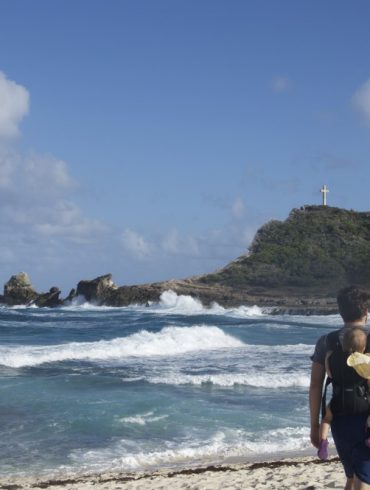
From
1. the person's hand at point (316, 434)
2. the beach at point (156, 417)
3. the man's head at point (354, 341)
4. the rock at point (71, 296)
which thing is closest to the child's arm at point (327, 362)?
the man's head at point (354, 341)

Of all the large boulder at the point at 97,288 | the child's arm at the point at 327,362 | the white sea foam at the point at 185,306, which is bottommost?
the child's arm at the point at 327,362

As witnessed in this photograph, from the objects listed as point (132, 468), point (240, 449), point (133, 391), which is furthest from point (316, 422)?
point (133, 391)

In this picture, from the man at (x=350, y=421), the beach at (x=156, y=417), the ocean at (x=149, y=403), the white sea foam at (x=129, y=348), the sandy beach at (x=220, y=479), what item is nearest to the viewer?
the man at (x=350, y=421)

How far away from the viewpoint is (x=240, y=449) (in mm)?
9727

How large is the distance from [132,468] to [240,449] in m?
1.64

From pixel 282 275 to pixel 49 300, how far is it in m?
18.7

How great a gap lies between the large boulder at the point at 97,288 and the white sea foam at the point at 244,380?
128ft

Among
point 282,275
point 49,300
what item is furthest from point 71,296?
point 282,275

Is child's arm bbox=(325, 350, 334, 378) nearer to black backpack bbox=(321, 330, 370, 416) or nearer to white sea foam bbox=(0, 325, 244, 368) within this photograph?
black backpack bbox=(321, 330, 370, 416)

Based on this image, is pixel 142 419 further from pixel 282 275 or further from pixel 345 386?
pixel 282 275

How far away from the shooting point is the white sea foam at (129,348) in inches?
762

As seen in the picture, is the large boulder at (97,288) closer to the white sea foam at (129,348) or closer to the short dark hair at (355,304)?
the white sea foam at (129,348)

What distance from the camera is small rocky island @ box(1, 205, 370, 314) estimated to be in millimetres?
51953

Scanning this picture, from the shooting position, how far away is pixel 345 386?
4.12 m
